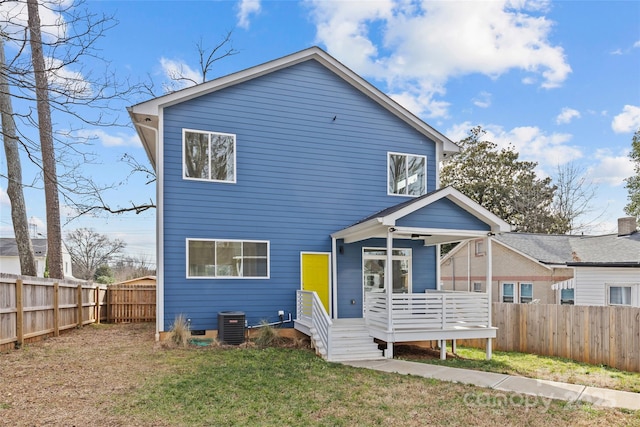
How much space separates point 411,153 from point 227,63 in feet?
45.1

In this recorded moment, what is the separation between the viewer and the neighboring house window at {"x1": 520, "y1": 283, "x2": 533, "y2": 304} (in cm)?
2025

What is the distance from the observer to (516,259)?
21.1 metres

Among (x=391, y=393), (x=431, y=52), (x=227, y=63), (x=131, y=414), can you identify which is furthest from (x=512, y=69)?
(x=131, y=414)

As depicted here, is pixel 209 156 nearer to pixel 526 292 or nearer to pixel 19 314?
pixel 19 314

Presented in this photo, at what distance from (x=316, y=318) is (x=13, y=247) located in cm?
3473

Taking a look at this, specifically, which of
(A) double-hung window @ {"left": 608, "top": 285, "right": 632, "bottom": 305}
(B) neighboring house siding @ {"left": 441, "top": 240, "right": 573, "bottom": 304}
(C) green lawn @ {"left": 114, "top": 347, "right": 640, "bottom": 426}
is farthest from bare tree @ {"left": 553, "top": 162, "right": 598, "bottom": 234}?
(C) green lawn @ {"left": 114, "top": 347, "right": 640, "bottom": 426}

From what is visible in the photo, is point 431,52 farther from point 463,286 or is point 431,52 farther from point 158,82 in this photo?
point 463,286

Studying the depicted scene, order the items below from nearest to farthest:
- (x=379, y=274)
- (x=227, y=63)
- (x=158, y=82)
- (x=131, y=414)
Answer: (x=131, y=414)
(x=379, y=274)
(x=158, y=82)
(x=227, y=63)

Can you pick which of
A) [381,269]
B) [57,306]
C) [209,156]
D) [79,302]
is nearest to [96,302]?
[79,302]

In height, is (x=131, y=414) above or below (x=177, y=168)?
below

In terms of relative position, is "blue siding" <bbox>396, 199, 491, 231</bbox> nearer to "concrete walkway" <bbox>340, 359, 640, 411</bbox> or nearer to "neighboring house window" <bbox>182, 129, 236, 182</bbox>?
"concrete walkway" <bbox>340, 359, 640, 411</bbox>

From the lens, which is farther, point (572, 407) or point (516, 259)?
point (516, 259)

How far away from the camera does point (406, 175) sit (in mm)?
12961

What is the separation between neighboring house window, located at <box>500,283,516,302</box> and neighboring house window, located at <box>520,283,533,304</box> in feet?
1.53
